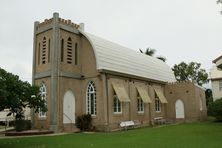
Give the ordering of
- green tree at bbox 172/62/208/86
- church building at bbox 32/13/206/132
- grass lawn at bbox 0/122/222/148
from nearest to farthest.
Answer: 1. grass lawn at bbox 0/122/222/148
2. church building at bbox 32/13/206/132
3. green tree at bbox 172/62/208/86

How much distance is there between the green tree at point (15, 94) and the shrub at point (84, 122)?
9.48m

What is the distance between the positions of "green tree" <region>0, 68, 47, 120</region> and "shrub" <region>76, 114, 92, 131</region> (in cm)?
948

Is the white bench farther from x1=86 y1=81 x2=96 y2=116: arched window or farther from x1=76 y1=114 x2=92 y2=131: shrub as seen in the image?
x1=76 y1=114 x2=92 y2=131: shrub

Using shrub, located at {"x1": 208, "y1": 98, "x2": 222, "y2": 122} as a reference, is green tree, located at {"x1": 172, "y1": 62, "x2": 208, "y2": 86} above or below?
above

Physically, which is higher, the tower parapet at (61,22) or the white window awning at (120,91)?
the tower parapet at (61,22)

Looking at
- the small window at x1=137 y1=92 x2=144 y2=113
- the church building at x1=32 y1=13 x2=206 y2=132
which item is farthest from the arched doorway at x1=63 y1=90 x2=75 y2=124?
the small window at x1=137 y1=92 x2=144 y2=113

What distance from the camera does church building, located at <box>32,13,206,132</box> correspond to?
23500 millimetres

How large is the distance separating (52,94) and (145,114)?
35.2 ft

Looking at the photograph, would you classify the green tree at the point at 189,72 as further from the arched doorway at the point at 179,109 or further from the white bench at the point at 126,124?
the white bench at the point at 126,124

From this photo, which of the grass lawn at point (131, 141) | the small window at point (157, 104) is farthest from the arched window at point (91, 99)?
the small window at point (157, 104)

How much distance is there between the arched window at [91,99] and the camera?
2447cm

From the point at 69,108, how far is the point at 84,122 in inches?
71.6

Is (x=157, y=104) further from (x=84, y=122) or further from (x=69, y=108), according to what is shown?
(x=69, y=108)

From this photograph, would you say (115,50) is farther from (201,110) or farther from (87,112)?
(201,110)
